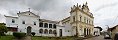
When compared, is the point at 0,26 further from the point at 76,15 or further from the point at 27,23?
the point at 76,15

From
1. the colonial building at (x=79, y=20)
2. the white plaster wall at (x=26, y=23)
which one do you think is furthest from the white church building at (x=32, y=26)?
the colonial building at (x=79, y=20)

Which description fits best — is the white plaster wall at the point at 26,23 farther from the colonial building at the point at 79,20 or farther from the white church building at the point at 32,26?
the colonial building at the point at 79,20

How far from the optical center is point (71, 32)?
178 ft

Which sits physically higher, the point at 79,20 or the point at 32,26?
the point at 79,20

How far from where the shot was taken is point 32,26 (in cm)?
5153

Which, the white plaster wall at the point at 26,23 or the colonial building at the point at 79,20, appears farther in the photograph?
the colonial building at the point at 79,20

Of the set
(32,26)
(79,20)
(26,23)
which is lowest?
(32,26)

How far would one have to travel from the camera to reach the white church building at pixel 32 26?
163 ft

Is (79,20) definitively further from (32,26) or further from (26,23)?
(26,23)

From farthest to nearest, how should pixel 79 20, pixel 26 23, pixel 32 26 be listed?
pixel 79 20 → pixel 32 26 → pixel 26 23

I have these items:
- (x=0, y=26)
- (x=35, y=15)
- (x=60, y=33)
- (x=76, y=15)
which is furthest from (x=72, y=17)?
(x=0, y=26)

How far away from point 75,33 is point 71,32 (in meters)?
1.49

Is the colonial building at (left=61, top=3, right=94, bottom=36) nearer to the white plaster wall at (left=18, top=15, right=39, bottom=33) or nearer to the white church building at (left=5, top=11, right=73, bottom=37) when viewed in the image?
the white church building at (left=5, top=11, right=73, bottom=37)

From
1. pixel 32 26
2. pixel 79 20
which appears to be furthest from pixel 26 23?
pixel 79 20
